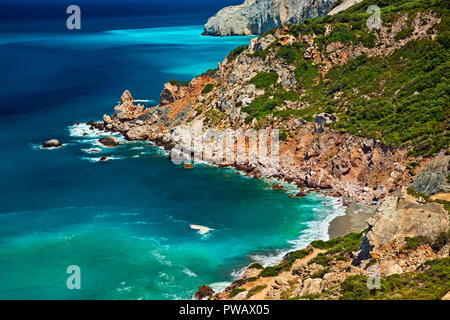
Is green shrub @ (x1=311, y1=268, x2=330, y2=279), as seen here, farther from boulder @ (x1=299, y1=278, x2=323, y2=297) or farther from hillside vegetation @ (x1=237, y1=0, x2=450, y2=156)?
hillside vegetation @ (x1=237, y1=0, x2=450, y2=156)

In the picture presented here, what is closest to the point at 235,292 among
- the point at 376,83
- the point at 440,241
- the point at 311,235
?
the point at 311,235

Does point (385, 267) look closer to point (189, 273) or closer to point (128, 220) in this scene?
point (189, 273)

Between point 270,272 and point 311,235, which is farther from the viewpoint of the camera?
point 311,235

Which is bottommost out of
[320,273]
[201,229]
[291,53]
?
[201,229]

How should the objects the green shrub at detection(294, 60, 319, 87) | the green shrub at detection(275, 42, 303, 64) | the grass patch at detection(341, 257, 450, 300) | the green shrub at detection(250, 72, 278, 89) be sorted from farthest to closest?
the green shrub at detection(275, 42, 303, 64), the green shrub at detection(250, 72, 278, 89), the green shrub at detection(294, 60, 319, 87), the grass patch at detection(341, 257, 450, 300)

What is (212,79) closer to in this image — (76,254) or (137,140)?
(137,140)

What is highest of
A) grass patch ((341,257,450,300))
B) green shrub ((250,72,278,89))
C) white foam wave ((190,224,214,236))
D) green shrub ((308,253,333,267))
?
green shrub ((250,72,278,89))

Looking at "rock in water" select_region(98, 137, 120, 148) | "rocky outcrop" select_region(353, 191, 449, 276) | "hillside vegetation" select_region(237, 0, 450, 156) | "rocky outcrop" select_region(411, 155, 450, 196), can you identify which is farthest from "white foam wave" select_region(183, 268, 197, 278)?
"rock in water" select_region(98, 137, 120, 148)
